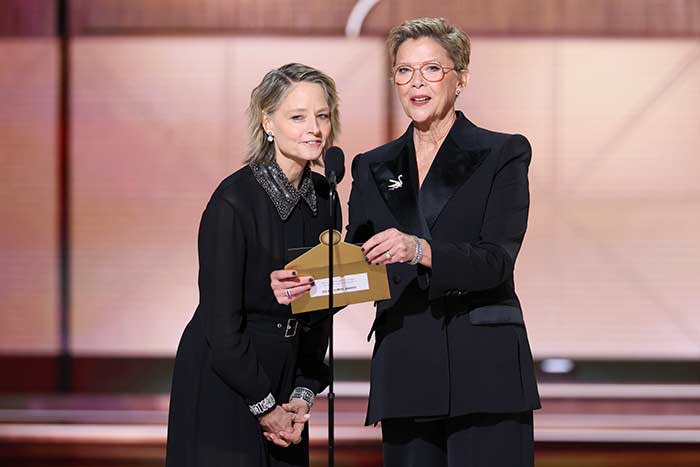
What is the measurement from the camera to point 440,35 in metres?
2.11

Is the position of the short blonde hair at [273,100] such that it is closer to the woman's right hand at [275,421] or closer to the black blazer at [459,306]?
the black blazer at [459,306]

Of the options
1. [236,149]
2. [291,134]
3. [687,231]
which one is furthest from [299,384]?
[687,231]

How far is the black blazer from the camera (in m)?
2.05

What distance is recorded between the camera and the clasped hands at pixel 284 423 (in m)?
2.09

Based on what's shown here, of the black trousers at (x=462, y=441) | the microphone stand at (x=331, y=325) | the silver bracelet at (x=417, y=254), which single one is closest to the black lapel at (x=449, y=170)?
the silver bracelet at (x=417, y=254)

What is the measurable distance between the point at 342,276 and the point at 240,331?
0.26m

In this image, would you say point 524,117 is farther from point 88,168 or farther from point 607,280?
point 88,168

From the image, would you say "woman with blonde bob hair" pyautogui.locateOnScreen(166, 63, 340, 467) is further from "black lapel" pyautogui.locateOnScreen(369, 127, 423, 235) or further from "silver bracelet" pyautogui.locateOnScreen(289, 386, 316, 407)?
"black lapel" pyautogui.locateOnScreen(369, 127, 423, 235)

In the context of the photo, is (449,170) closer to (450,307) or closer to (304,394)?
(450,307)

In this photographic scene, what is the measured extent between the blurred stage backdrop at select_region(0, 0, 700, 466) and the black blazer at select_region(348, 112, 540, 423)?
2.27 m

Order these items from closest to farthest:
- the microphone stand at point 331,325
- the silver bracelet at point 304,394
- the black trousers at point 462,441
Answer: the microphone stand at point 331,325, the black trousers at point 462,441, the silver bracelet at point 304,394

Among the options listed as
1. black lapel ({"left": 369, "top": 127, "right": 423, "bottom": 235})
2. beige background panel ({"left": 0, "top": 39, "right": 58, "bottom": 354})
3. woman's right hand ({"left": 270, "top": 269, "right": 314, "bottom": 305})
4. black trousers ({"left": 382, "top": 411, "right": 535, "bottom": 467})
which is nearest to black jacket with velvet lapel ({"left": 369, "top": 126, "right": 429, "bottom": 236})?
black lapel ({"left": 369, "top": 127, "right": 423, "bottom": 235})

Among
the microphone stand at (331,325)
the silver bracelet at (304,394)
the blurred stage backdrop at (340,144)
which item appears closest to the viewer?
the microphone stand at (331,325)

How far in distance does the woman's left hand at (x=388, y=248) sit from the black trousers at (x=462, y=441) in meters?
0.38
